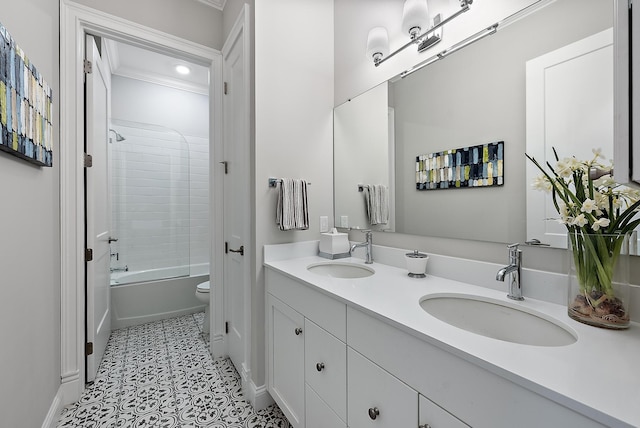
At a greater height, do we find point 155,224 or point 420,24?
point 420,24

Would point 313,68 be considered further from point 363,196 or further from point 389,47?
point 363,196

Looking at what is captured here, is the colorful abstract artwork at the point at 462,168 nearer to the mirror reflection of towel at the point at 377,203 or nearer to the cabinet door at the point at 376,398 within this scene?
the mirror reflection of towel at the point at 377,203

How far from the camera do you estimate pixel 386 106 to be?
162cm

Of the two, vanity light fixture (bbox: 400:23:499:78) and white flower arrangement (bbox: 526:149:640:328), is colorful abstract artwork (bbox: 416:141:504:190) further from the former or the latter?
vanity light fixture (bbox: 400:23:499:78)

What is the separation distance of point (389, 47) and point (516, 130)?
2.86ft

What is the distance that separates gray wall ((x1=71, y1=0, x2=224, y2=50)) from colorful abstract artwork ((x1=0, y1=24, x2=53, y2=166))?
77 cm

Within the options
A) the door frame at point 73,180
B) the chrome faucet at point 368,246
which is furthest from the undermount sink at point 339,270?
the door frame at point 73,180

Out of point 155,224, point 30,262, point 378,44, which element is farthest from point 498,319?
point 155,224

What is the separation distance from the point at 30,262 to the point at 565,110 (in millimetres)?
2158

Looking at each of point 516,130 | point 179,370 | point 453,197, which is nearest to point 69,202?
point 179,370

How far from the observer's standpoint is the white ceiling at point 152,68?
2744 mm

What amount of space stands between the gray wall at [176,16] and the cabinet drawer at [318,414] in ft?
7.84

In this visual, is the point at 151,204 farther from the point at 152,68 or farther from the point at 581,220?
the point at 581,220

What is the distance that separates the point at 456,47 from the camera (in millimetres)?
1251
